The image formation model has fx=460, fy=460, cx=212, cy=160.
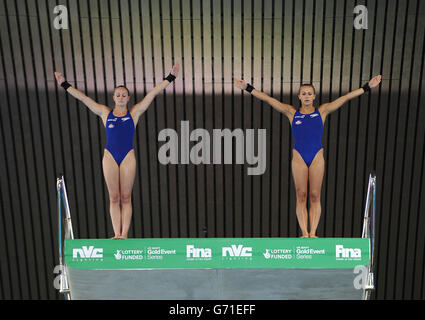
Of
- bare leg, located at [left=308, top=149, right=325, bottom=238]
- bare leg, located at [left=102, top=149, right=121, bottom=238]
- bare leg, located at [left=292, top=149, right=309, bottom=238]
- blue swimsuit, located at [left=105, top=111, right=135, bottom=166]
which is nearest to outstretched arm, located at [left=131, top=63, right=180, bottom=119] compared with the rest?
blue swimsuit, located at [left=105, top=111, right=135, bottom=166]

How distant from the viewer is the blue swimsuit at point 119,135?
6.68m

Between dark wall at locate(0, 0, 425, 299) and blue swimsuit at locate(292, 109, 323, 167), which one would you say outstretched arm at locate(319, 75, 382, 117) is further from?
dark wall at locate(0, 0, 425, 299)

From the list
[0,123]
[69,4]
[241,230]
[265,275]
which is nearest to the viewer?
[265,275]

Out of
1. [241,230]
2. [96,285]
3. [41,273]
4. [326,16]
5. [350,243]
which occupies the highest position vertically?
[326,16]

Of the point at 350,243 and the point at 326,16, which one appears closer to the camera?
the point at 350,243

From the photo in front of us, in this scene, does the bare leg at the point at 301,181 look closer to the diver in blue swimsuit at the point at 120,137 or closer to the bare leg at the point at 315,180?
the bare leg at the point at 315,180

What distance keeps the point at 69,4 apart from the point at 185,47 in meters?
1.96

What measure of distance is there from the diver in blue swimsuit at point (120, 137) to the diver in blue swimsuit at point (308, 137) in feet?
4.88

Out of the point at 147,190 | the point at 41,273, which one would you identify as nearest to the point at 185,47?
the point at 147,190

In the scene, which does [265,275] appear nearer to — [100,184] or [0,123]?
[100,184]

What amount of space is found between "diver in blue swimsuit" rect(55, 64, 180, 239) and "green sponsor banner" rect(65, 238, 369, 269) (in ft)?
3.71

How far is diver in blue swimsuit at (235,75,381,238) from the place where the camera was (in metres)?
6.67

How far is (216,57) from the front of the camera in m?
7.69

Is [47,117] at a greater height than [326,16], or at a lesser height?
lesser
